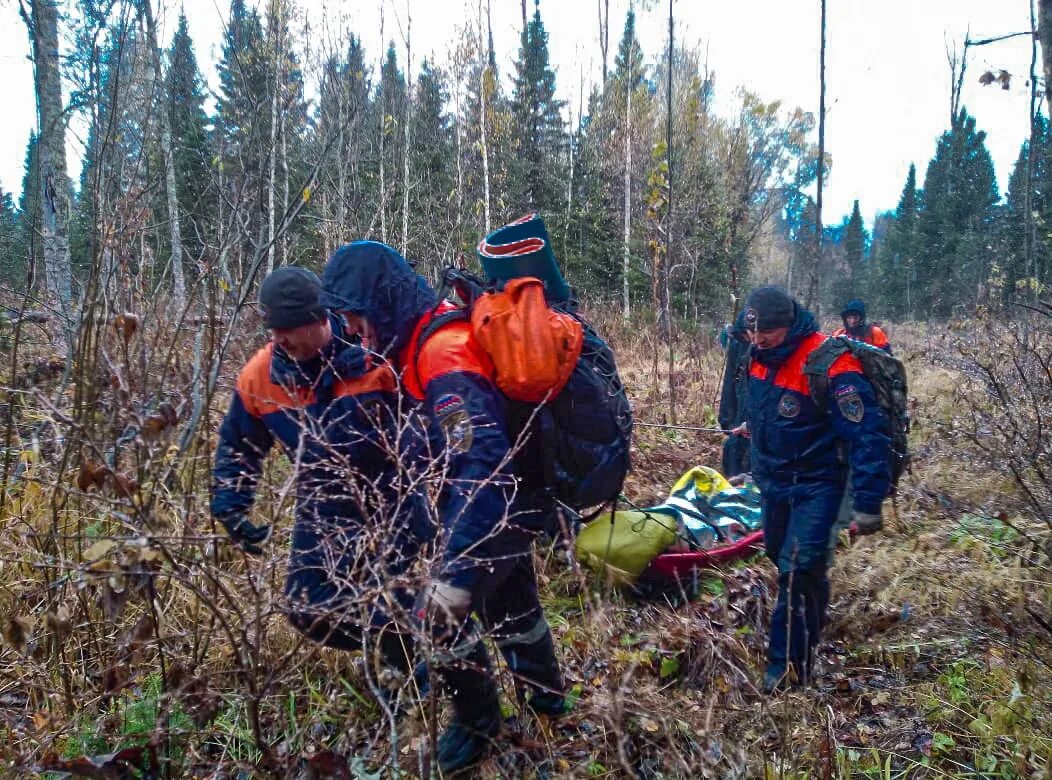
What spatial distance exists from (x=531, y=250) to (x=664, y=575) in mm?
2469

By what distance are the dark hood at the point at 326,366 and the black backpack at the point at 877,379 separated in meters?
2.13

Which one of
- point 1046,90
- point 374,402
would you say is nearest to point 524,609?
point 374,402

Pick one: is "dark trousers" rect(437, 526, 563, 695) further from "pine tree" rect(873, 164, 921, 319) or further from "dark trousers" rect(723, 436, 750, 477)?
"pine tree" rect(873, 164, 921, 319)

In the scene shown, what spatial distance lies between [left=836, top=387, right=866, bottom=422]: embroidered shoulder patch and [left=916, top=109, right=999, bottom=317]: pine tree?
122 feet

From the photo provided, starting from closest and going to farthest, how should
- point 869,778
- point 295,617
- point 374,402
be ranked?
point 295,617
point 374,402
point 869,778

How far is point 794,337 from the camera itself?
3.29 m

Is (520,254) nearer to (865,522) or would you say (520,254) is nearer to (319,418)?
(319,418)

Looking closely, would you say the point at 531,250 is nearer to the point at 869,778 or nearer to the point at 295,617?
the point at 295,617

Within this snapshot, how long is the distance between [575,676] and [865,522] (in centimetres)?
155

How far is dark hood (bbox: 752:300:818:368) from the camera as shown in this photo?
10.8ft

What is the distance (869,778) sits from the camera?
8.39 ft

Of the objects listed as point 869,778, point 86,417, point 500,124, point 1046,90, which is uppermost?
point 500,124

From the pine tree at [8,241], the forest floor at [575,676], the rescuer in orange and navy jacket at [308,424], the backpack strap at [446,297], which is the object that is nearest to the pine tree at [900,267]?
the forest floor at [575,676]

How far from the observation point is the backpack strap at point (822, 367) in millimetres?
3121
